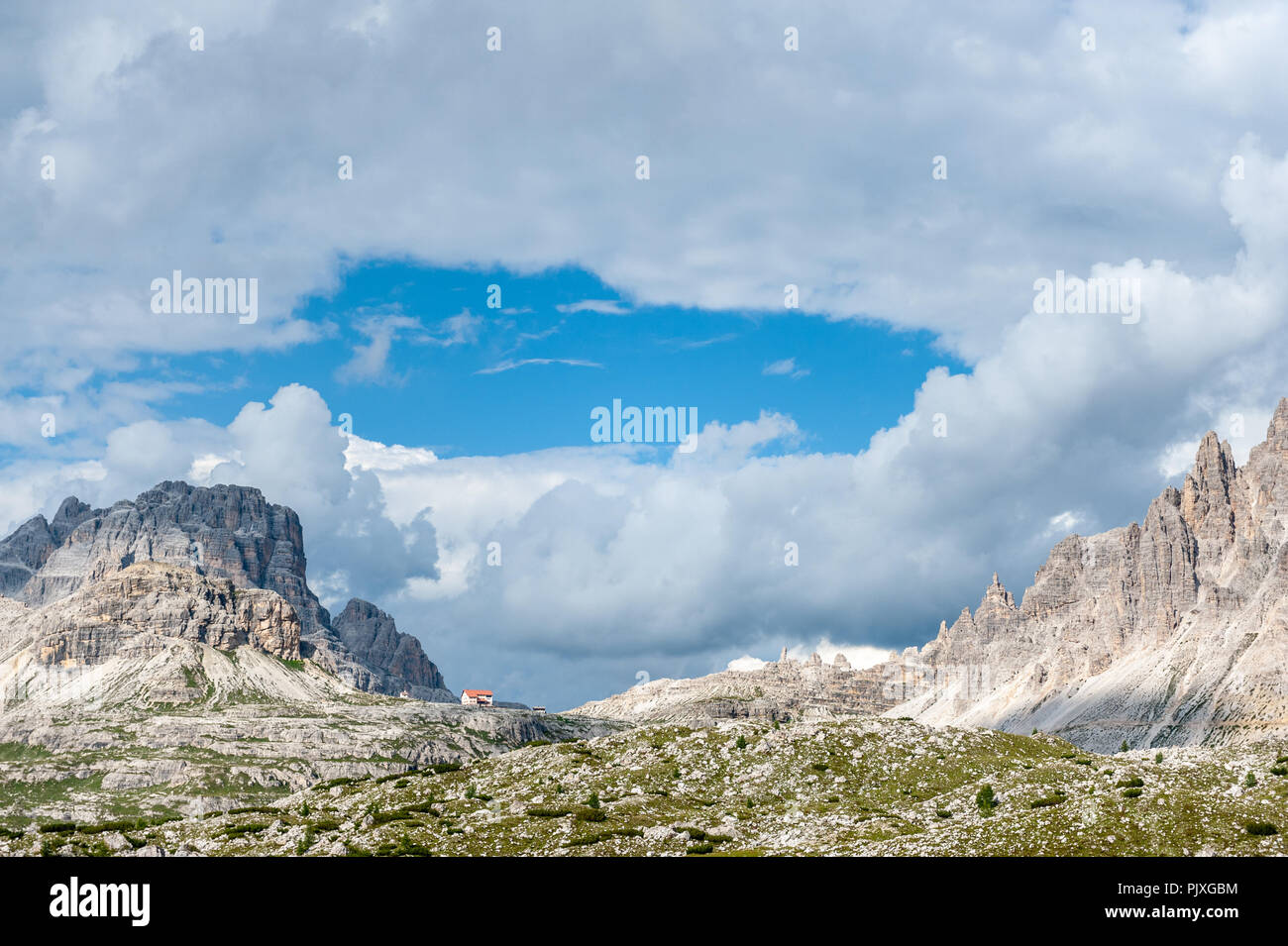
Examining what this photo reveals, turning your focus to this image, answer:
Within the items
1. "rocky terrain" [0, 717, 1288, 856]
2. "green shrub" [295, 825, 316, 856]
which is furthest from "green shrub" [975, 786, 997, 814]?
"green shrub" [295, 825, 316, 856]

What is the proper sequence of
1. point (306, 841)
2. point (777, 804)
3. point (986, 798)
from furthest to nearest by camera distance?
1. point (777, 804)
2. point (306, 841)
3. point (986, 798)

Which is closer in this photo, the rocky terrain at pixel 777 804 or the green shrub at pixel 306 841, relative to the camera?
the rocky terrain at pixel 777 804

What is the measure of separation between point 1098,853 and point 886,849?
369 inches

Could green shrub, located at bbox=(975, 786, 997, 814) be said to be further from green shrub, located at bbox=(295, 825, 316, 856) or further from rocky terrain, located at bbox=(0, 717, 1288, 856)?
green shrub, located at bbox=(295, 825, 316, 856)

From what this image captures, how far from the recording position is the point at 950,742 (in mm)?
84562

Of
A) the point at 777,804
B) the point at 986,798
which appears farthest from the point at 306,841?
the point at 986,798

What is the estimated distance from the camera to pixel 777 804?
71500 millimetres

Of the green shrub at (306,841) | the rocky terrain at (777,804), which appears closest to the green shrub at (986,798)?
the rocky terrain at (777,804)

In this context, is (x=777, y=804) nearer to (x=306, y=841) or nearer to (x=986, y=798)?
(x=986, y=798)

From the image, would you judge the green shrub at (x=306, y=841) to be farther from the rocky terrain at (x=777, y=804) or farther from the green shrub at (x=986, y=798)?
the green shrub at (x=986, y=798)

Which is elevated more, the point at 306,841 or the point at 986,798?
the point at 986,798

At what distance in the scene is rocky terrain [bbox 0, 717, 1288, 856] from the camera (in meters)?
50.7

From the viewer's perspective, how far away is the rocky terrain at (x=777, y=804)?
50.7m
